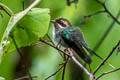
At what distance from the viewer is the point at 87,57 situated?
4.51 ft

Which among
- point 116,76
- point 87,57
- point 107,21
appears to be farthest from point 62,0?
point 87,57

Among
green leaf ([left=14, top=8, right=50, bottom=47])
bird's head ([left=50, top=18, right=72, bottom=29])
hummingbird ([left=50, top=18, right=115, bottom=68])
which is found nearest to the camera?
green leaf ([left=14, top=8, right=50, bottom=47])

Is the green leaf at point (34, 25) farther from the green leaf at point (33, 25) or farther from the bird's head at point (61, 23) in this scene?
the bird's head at point (61, 23)

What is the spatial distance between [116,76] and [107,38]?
38cm

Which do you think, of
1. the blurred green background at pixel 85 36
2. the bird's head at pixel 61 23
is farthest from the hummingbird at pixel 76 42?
the blurred green background at pixel 85 36

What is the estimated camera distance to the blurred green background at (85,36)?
1.89 meters

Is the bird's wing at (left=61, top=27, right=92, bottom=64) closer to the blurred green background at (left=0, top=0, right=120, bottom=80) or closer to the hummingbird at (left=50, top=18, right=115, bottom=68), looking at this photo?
the hummingbird at (left=50, top=18, right=115, bottom=68)

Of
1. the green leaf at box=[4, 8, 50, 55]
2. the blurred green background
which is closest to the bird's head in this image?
the blurred green background

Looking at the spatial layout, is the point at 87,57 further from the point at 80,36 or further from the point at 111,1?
the point at 111,1

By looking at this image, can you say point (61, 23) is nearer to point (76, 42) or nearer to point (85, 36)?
point (85, 36)

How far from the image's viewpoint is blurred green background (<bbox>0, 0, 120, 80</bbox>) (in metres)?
1.89

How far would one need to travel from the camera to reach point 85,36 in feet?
6.71

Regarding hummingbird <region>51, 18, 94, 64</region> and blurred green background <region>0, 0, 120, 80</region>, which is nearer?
hummingbird <region>51, 18, 94, 64</region>

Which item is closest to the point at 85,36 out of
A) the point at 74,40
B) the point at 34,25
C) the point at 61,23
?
the point at 61,23
